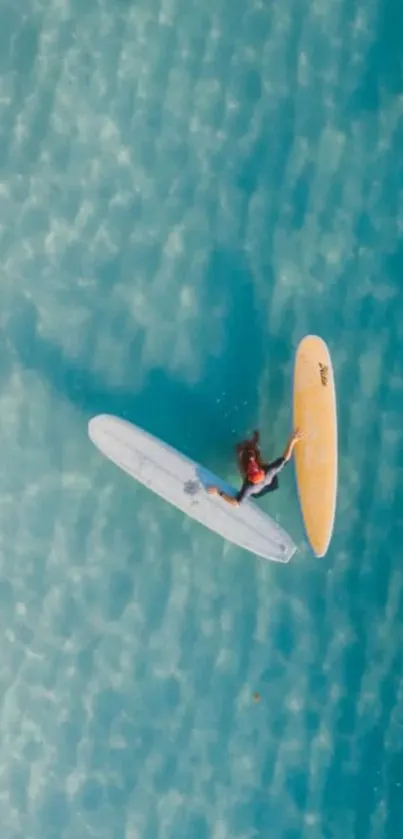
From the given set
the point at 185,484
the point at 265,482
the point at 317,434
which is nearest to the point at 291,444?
the point at 317,434

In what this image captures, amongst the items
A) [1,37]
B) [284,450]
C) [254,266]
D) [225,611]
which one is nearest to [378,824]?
[225,611]

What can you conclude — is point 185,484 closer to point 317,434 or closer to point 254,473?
point 254,473

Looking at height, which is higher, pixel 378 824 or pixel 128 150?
pixel 128 150

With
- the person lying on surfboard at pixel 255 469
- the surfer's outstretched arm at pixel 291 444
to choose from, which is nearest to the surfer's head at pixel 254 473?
the person lying on surfboard at pixel 255 469

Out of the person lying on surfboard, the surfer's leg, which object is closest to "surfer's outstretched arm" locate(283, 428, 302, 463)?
the person lying on surfboard

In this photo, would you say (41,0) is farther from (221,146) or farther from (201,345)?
(201,345)

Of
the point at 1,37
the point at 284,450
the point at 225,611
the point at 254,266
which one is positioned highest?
the point at 1,37

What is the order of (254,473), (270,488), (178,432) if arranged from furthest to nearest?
(178,432) < (270,488) < (254,473)
